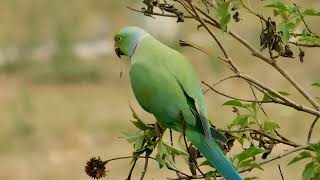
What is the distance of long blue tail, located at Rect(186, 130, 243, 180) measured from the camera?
66.3 inches

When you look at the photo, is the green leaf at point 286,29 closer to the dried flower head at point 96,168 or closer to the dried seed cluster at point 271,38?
the dried seed cluster at point 271,38

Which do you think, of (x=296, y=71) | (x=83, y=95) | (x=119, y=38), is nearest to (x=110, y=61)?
(x=83, y=95)

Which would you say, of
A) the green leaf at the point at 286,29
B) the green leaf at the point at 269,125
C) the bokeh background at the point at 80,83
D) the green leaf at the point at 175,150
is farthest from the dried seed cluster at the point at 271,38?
the bokeh background at the point at 80,83

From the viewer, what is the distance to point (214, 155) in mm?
1725

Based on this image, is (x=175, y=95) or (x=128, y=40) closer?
(x=175, y=95)

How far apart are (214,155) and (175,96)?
0.40ft

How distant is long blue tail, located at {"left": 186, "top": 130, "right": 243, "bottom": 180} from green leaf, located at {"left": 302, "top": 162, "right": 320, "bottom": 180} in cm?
12

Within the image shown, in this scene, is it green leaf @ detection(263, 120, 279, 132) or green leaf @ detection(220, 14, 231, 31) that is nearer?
green leaf @ detection(220, 14, 231, 31)

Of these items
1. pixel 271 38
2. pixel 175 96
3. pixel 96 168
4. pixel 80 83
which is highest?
pixel 271 38

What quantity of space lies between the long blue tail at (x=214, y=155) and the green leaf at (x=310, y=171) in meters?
0.12

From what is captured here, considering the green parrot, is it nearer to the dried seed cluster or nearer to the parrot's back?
the parrot's back

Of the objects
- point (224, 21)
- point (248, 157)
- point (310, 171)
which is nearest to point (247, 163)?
point (248, 157)

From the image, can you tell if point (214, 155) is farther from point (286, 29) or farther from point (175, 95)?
point (286, 29)

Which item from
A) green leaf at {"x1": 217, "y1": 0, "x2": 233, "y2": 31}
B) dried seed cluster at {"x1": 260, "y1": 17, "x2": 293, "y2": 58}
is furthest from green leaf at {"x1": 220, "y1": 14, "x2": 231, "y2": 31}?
dried seed cluster at {"x1": 260, "y1": 17, "x2": 293, "y2": 58}
